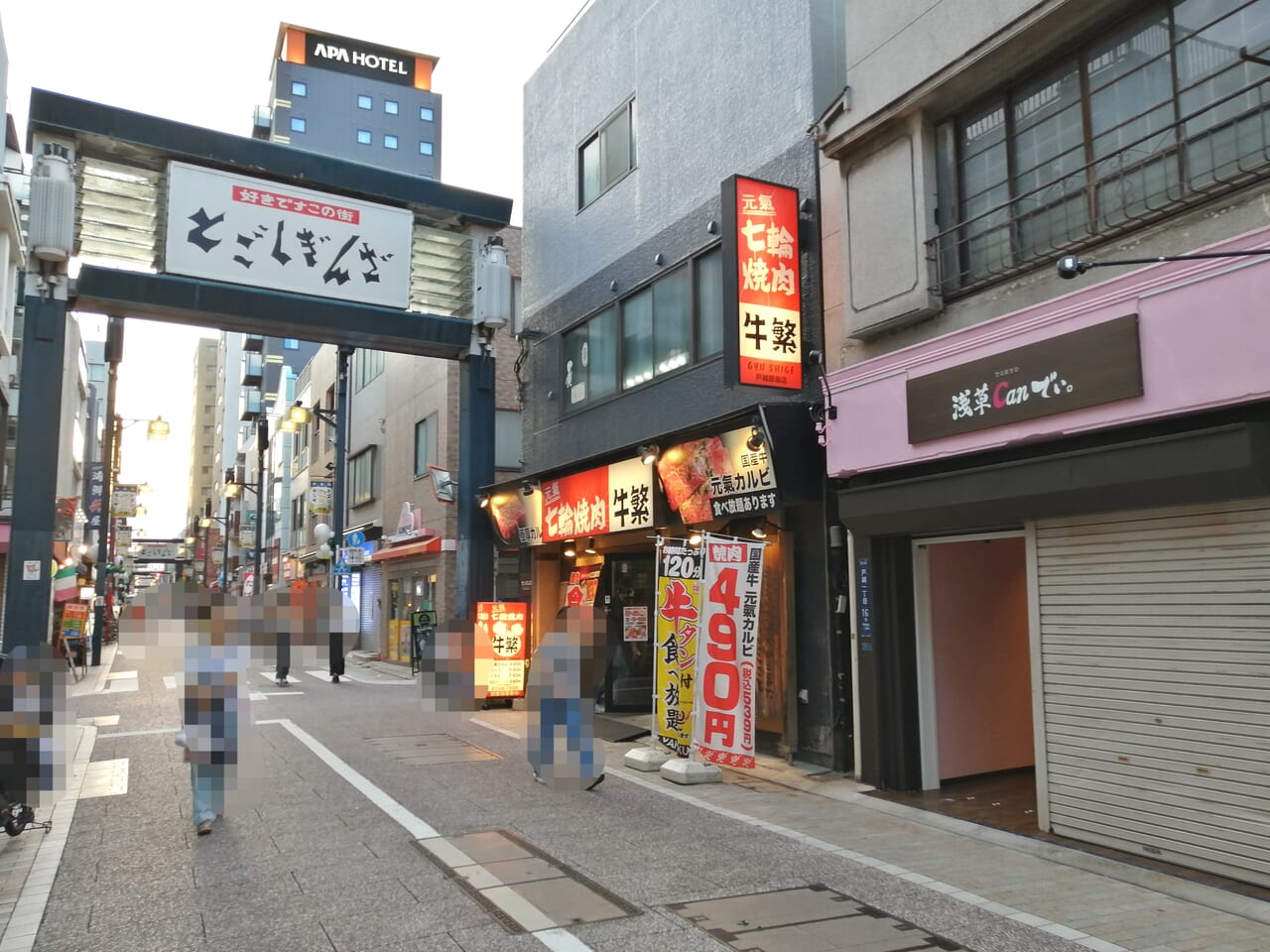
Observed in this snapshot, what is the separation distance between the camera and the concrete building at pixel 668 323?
1148 cm

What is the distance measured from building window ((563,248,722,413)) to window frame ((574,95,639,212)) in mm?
2248

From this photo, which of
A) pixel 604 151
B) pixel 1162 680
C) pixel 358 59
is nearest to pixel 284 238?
pixel 604 151

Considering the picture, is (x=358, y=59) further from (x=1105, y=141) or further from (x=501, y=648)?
(x=1105, y=141)

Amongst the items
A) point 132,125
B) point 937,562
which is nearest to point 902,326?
point 937,562

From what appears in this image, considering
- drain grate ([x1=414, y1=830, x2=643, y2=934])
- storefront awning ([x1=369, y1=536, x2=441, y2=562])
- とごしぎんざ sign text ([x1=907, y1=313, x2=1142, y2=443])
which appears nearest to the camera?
drain grate ([x1=414, y1=830, x2=643, y2=934])

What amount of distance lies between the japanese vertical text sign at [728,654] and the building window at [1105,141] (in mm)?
3716

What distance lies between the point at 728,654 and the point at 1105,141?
6.23 metres

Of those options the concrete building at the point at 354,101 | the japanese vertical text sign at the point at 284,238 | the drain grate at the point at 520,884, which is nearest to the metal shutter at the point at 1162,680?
the drain grate at the point at 520,884

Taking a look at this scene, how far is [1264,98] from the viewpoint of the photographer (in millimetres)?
6996

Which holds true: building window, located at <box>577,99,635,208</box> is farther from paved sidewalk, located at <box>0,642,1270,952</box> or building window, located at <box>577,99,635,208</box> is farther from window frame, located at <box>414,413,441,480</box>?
window frame, located at <box>414,413,441,480</box>

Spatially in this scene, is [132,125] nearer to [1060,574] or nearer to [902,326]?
[902,326]

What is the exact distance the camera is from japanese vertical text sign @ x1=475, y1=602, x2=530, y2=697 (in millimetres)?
16906

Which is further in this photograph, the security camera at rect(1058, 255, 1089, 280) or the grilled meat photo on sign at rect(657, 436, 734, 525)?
the grilled meat photo on sign at rect(657, 436, 734, 525)

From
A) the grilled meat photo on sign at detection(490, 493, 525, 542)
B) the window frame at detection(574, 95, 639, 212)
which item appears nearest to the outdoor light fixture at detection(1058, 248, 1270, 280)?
the window frame at detection(574, 95, 639, 212)
